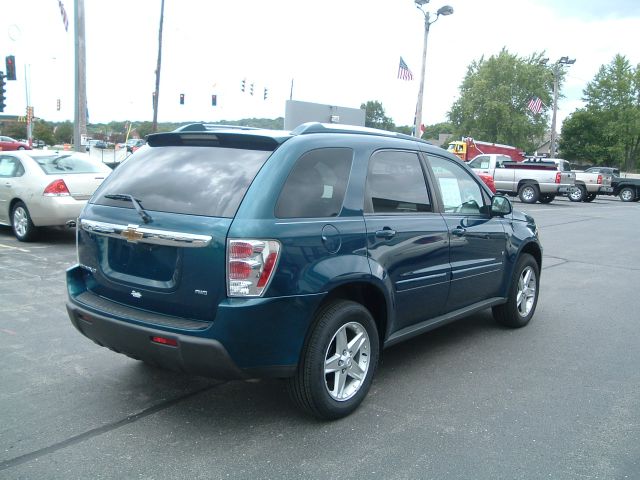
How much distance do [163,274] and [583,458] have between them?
8.52 ft

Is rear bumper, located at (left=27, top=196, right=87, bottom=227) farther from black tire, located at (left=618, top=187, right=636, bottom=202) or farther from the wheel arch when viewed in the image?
black tire, located at (left=618, top=187, right=636, bottom=202)

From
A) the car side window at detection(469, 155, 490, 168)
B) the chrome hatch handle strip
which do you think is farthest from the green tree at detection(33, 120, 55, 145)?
the chrome hatch handle strip

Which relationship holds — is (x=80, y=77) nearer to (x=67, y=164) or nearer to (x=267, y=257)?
(x=67, y=164)

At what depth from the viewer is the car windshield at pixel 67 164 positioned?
9.72 meters

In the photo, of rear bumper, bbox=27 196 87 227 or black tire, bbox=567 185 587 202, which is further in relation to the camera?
black tire, bbox=567 185 587 202

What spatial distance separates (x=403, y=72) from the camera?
28516 mm

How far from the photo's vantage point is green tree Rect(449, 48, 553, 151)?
203 feet

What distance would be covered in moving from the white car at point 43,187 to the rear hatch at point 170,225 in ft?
19.5

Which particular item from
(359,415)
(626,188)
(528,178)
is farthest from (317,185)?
(626,188)

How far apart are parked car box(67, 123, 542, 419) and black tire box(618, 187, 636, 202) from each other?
31.9 m

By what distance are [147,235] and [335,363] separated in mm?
1375

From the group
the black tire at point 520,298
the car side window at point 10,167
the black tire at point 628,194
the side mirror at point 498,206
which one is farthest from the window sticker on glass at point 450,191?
the black tire at point 628,194

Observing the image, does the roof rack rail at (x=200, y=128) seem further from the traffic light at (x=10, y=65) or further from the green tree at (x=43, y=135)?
the green tree at (x=43, y=135)

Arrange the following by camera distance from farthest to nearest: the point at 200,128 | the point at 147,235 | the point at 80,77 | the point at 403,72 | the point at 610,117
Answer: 1. the point at 610,117
2. the point at 403,72
3. the point at 80,77
4. the point at 200,128
5. the point at 147,235
